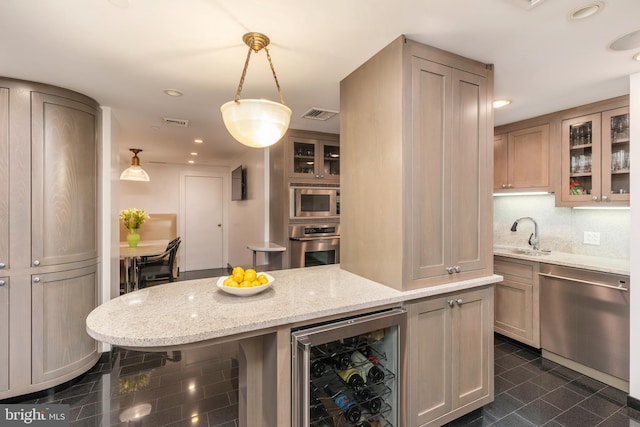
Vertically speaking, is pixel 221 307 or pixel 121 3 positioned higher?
pixel 121 3

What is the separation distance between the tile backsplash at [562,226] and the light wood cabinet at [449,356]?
1.76 m

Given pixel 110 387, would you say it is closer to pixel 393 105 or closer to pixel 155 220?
pixel 393 105

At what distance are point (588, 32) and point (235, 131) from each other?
1995 millimetres

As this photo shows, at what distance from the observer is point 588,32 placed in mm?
1585

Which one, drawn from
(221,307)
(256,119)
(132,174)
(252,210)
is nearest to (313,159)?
(252,210)

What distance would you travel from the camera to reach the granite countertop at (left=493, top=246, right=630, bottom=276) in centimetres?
232

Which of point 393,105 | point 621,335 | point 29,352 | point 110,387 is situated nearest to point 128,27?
point 393,105

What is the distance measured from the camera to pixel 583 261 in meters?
2.61

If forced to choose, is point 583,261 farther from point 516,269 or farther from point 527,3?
point 527,3

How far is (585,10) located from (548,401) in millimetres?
2550

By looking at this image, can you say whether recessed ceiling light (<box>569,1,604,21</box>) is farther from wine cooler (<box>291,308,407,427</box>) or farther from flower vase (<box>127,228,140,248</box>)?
flower vase (<box>127,228,140,248</box>)

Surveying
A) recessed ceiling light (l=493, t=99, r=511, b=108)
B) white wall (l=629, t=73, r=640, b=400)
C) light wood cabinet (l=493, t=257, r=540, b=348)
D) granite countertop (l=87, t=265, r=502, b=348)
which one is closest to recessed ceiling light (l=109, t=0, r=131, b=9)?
granite countertop (l=87, t=265, r=502, b=348)

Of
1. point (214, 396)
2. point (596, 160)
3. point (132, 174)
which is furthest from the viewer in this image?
point (132, 174)

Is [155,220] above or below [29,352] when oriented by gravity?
above
